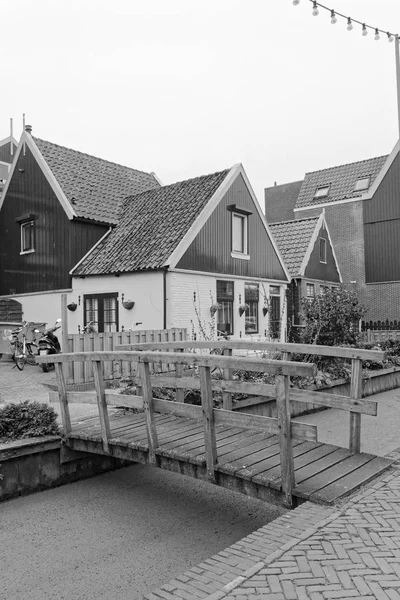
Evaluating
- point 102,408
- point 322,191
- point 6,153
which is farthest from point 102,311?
point 6,153

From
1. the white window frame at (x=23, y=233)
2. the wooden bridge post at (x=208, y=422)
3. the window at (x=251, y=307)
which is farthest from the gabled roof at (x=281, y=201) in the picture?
the wooden bridge post at (x=208, y=422)

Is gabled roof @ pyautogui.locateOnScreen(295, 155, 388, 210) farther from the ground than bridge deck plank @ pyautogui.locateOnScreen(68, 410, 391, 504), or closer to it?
farther from the ground

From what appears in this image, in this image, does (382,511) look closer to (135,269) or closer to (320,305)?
(320,305)

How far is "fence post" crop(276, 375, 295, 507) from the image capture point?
4.29 m

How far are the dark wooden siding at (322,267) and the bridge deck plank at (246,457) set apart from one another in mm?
17386

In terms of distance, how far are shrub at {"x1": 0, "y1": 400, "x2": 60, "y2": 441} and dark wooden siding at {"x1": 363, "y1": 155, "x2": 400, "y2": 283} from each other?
25.8 meters

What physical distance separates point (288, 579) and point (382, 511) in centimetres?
124

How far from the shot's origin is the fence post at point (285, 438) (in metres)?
4.29

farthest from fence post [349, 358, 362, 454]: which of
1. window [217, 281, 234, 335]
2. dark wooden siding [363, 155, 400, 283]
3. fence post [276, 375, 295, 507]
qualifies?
dark wooden siding [363, 155, 400, 283]

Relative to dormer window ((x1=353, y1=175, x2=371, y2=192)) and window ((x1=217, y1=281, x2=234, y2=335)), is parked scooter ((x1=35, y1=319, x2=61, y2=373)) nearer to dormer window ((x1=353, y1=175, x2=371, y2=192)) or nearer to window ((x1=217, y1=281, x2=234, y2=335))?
window ((x1=217, y1=281, x2=234, y2=335))

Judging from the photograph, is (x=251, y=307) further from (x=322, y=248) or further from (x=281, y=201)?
(x=281, y=201)

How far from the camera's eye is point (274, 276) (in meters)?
19.3

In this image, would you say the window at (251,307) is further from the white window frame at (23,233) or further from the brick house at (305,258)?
the white window frame at (23,233)

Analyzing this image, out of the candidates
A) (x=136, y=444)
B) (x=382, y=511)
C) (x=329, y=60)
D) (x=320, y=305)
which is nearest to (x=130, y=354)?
(x=136, y=444)
